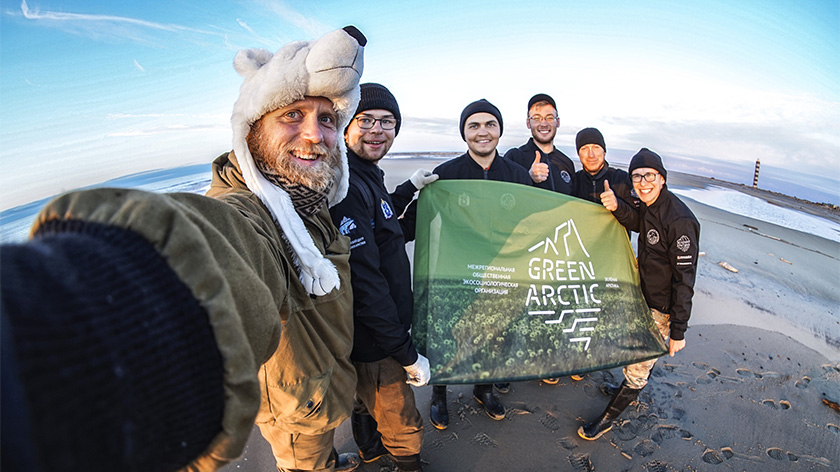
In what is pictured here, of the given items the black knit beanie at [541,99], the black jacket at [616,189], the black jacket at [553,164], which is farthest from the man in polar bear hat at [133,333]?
the black knit beanie at [541,99]

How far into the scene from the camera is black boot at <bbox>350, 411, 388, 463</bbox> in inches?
100

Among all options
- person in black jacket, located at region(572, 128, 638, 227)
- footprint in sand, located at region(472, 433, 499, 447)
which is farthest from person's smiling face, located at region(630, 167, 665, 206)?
footprint in sand, located at region(472, 433, 499, 447)

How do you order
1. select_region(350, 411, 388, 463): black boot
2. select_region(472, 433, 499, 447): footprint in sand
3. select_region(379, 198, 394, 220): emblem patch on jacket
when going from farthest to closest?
select_region(472, 433, 499, 447): footprint in sand
select_region(350, 411, 388, 463): black boot
select_region(379, 198, 394, 220): emblem patch on jacket

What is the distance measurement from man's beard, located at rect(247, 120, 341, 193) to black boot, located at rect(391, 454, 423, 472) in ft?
5.94

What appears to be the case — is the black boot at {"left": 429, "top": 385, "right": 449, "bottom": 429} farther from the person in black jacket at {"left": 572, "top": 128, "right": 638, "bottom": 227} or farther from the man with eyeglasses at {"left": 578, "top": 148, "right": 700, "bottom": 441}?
the person in black jacket at {"left": 572, "top": 128, "right": 638, "bottom": 227}

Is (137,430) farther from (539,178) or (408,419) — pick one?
(539,178)

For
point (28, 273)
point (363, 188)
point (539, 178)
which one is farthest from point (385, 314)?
point (539, 178)

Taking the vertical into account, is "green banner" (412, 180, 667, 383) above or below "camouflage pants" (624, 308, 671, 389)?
above

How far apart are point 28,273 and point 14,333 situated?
8 centimetres

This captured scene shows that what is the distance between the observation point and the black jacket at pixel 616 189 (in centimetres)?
286

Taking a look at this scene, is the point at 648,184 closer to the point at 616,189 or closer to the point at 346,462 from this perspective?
the point at 616,189

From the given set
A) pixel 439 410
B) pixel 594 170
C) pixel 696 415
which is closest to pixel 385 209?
pixel 439 410

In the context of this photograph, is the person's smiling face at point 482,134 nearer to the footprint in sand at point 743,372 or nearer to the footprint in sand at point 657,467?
the footprint in sand at point 657,467

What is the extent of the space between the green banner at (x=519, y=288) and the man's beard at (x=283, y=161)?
1237mm
